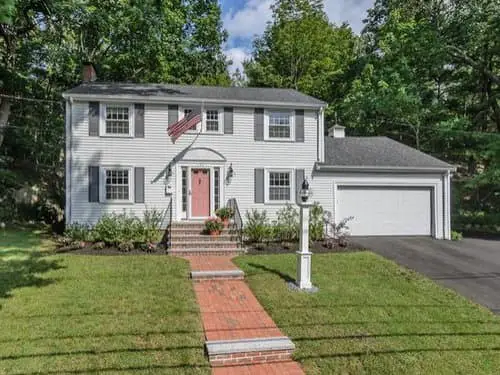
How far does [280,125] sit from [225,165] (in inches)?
101

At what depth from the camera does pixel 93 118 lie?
1238 cm

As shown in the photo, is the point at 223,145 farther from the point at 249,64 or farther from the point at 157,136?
the point at 249,64

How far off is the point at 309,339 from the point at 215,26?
74.1 feet

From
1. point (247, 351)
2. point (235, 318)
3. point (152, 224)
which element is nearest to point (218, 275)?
point (235, 318)

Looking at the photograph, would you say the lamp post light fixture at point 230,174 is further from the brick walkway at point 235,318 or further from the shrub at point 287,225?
the brick walkway at point 235,318

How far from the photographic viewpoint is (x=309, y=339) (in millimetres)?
5090

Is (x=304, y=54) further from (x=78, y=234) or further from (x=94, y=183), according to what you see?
(x=78, y=234)

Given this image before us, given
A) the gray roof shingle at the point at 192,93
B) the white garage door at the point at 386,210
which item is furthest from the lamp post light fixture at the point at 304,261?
the gray roof shingle at the point at 192,93

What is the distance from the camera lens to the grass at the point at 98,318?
438 centimetres

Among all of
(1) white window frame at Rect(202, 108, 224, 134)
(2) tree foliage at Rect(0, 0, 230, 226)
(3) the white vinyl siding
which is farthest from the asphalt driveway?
(2) tree foliage at Rect(0, 0, 230, 226)

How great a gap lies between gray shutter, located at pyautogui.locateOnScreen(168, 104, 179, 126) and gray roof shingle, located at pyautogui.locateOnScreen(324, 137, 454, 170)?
576 cm

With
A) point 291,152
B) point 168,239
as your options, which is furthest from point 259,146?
point 168,239

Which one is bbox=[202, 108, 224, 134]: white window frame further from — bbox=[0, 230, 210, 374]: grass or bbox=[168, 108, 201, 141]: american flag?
bbox=[0, 230, 210, 374]: grass

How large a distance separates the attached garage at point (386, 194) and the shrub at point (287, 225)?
1185mm
